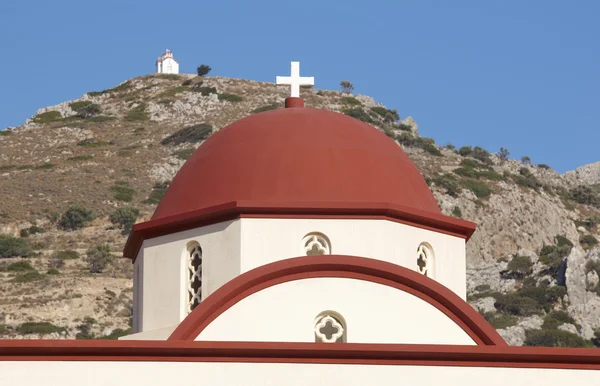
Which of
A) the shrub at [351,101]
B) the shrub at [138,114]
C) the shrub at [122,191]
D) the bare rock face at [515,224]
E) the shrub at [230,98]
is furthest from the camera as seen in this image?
the shrub at [351,101]

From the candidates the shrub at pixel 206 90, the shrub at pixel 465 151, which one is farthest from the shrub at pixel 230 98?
the shrub at pixel 465 151

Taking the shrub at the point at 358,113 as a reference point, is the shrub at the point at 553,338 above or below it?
below

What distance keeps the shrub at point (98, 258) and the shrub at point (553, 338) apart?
20.4 metres

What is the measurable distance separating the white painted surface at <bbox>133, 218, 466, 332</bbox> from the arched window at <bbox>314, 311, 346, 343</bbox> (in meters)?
1.60

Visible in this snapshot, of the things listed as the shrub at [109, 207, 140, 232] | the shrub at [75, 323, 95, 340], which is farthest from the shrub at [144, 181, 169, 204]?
the shrub at [75, 323, 95, 340]

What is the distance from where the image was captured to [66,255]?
59.6 metres

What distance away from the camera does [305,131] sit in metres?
17.4

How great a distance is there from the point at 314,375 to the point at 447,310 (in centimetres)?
219

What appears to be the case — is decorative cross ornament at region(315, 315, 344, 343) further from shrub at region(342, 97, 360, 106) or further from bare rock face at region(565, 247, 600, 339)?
shrub at region(342, 97, 360, 106)

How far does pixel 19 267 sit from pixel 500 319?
23.6 meters

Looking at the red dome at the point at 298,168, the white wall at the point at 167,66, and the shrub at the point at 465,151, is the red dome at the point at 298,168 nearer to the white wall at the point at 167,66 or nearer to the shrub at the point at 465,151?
the shrub at the point at 465,151

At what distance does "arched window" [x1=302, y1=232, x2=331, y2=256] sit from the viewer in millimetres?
16141

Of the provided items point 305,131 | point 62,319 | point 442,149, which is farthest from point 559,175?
point 305,131

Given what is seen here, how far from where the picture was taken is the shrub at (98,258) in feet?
Answer: 183
